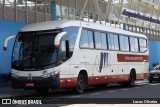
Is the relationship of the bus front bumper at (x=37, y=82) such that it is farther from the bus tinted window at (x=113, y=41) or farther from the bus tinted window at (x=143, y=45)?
the bus tinted window at (x=143, y=45)

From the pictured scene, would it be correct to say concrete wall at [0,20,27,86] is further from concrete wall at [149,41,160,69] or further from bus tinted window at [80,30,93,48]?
concrete wall at [149,41,160,69]

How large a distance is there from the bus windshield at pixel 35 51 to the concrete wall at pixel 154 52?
32.5 metres

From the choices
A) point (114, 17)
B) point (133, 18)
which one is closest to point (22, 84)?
point (114, 17)

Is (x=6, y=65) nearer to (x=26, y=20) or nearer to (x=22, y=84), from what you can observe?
(x=26, y=20)

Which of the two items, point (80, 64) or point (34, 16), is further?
point (34, 16)

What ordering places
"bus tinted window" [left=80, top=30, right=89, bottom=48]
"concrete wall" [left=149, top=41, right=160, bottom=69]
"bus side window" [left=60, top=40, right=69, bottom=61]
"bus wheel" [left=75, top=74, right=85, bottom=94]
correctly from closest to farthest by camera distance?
"bus side window" [left=60, top=40, right=69, bottom=61]
"bus wheel" [left=75, top=74, right=85, bottom=94]
"bus tinted window" [left=80, top=30, right=89, bottom=48]
"concrete wall" [left=149, top=41, right=160, bottom=69]

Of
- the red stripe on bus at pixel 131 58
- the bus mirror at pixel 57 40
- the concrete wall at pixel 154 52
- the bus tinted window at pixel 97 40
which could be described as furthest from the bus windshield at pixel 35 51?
the concrete wall at pixel 154 52

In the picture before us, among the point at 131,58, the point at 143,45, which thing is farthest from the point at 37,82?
the point at 143,45

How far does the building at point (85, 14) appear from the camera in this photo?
26.3 m

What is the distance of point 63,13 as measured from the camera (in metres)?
32.8

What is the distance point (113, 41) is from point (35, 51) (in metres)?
6.82

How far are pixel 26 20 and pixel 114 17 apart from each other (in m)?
14.8

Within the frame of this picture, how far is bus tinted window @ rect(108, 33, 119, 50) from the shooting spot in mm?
24580

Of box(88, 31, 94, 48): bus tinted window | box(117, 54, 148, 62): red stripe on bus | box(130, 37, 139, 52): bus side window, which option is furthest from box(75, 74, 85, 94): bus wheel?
box(130, 37, 139, 52): bus side window
